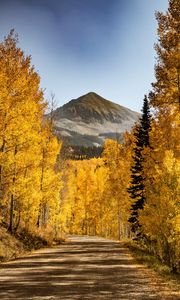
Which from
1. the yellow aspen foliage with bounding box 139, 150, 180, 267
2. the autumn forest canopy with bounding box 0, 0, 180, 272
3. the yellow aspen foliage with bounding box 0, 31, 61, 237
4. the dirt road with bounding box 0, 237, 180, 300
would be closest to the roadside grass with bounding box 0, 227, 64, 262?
the autumn forest canopy with bounding box 0, 0, 180, 272

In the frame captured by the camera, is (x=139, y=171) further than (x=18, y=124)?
Yes

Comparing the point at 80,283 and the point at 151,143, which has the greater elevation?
the point at 151,143

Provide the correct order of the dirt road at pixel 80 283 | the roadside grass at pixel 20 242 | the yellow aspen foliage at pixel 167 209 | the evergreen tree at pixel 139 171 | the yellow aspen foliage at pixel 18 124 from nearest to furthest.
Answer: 1. the dirt road at pixel 80 283
2. the yellow aspen foliage at pixel 167 209
3. the yellow aspen foliage at pixel 18 124
4. the roadside grass at pixel 20 242
5. the evergreen tree at pixel 139 171

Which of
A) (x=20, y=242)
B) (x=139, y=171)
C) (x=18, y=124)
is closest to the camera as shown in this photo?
(x=18, y=124)

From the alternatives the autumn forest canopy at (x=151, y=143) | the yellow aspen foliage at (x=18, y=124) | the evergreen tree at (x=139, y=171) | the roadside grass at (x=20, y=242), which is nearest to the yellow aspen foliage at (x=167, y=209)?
the autumn forest canopy at (x=151, y=143)

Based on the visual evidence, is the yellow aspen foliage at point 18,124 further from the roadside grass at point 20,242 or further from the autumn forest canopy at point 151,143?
the roadside grass at point 20,242

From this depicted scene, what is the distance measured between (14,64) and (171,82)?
8.22 meters

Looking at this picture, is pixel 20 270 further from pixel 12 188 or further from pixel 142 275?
pixel 12 188

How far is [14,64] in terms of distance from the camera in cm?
2236

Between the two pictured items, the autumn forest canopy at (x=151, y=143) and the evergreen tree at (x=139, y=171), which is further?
the evergreen tree at (x=139, y=171)

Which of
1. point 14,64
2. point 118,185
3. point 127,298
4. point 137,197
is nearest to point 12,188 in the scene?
point 14,64

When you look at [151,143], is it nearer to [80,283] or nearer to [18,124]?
[18,124]

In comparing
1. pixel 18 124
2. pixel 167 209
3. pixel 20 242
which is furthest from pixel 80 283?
pixel 20 242

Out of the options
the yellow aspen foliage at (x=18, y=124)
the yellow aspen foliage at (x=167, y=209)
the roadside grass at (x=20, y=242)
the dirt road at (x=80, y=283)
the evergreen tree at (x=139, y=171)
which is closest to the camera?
the dirt road at (x=80, y=283)
